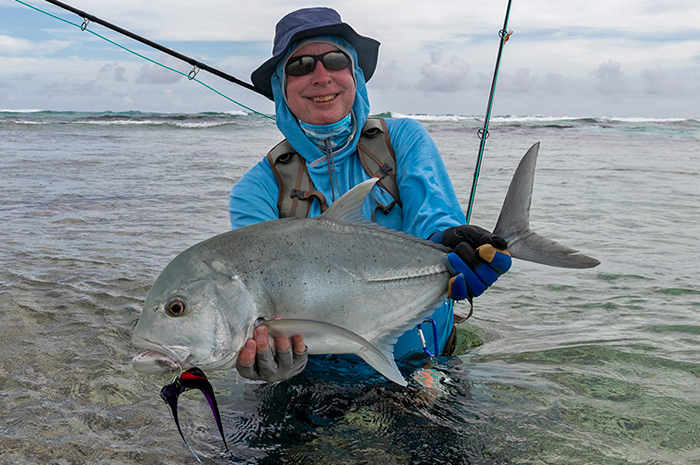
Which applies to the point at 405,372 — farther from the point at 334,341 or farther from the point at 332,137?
the point at 332,137

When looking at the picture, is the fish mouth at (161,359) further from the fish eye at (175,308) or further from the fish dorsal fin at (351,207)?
the fish dorsal fin at (351,207)

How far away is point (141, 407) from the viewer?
305 cm

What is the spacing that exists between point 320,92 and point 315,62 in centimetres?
16

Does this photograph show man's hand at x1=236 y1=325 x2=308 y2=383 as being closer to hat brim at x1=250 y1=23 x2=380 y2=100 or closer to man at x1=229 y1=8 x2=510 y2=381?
man at x1=229 y1=8 x2=510 y2=381

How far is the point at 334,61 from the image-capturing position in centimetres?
305

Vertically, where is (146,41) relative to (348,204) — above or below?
above

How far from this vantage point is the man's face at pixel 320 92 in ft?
10.1

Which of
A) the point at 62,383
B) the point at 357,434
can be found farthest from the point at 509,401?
the point at 62,383

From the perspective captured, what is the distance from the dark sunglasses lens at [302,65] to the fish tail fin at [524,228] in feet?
4.32

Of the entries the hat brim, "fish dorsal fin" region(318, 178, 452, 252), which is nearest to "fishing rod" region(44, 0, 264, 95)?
the hat brim

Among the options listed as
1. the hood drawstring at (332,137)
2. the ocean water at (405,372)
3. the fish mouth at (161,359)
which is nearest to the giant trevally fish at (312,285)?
the fish mouth at (161,359)

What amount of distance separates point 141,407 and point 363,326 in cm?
152

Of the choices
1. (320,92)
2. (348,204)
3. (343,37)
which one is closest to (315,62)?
(320,92)

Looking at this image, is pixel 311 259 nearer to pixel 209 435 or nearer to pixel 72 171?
pixel 209 435
